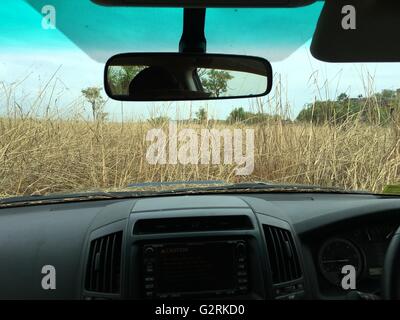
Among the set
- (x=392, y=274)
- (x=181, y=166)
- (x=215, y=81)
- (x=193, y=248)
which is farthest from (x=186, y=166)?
(x=392, y=274)

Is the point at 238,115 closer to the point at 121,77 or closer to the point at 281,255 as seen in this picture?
the point at 121,77

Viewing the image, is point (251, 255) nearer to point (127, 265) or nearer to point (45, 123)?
point (127, 265)

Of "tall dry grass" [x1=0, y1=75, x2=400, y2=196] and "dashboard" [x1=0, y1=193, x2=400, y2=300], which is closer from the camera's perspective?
"dashboard" [x1=0, y1=193, x2=400, y2=300]

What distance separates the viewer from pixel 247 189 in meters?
3.86

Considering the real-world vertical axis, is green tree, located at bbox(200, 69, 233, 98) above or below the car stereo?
above

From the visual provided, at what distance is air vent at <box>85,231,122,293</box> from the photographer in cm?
294

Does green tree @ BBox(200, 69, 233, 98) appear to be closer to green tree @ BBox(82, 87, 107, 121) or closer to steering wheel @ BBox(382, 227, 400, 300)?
green tree @ BBox(82, 87, 107, 121)

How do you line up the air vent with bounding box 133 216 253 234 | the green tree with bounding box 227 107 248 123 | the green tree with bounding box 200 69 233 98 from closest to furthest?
the air vent with bounding box 133 216 253 234 → the green tree with bounding box 200 69 233 98 → the green tree with bounding box 227 107 248 123

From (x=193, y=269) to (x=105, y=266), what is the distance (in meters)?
0.47

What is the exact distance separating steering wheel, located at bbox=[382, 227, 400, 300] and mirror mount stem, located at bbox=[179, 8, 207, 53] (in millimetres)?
1559

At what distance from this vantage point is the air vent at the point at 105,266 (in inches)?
116

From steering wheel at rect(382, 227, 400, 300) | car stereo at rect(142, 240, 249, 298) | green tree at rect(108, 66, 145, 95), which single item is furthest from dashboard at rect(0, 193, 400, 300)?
green tree at rect(108, 66, 145, 95)

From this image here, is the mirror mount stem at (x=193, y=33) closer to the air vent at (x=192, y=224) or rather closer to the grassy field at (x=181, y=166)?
the air vent at (x=192, y=224)

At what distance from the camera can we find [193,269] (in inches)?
116
